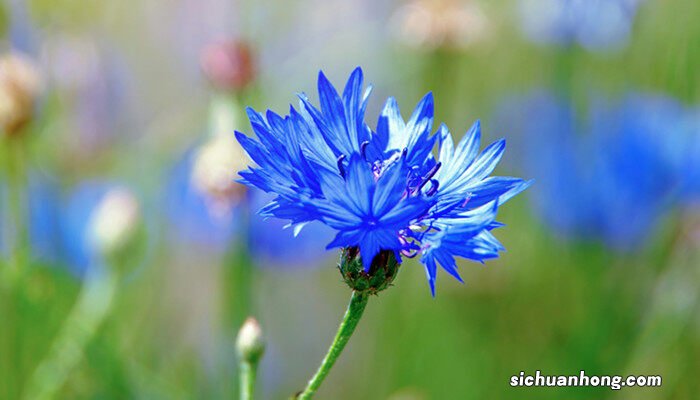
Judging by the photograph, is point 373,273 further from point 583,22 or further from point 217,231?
point 217,231

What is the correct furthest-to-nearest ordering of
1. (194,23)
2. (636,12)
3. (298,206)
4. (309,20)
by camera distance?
(194,23)
(309,20)
(636,12)
(298,206)

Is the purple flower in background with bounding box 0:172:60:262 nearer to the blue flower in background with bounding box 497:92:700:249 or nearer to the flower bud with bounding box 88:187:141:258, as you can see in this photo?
the flower bud with bounding box 88:187:141:258

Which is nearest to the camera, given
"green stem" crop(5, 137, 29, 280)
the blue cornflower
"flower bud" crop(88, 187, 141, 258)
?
the blue cornflower

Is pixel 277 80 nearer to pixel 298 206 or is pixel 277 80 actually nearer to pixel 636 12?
pixel 636 12

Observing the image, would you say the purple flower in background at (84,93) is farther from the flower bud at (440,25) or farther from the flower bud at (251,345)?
the flower bud at (251,345)

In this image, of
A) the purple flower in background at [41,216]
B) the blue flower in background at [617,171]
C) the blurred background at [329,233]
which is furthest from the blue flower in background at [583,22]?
the purple flower in background at [41,216]

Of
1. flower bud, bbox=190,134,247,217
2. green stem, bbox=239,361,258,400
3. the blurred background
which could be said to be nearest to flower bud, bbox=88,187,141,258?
the blurred background

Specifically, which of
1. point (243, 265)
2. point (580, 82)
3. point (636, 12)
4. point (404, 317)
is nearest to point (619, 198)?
point (580, 82)
